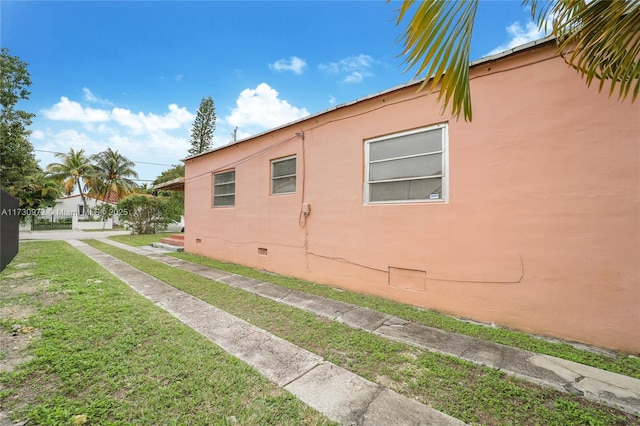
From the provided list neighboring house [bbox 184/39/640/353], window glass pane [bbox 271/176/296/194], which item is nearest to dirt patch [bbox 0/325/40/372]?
neighboring house [bbox 184/39/640/353]

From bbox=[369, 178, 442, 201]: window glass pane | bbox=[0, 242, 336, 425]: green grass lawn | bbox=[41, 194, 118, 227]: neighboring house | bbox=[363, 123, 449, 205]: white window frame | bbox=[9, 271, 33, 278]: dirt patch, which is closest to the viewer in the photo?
bbox=[0, 242, 336, 425]: green grass lawn

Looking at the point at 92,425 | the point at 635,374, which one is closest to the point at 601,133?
the point at 635,374

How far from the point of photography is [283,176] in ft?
21.8

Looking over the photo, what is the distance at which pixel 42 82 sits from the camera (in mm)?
12586

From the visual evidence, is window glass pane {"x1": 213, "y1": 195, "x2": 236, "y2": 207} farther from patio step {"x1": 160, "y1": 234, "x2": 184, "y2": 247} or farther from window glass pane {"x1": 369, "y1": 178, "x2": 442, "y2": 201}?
window glass pane {"x1": 369, "y1": 178, "x2": 442, "y2": 201}

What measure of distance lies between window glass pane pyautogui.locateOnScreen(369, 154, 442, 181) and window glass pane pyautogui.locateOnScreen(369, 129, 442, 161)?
0.37 ft

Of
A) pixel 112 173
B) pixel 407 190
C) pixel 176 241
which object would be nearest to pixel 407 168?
pixel 407 190

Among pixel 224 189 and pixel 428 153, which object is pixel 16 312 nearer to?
pixel 224 189

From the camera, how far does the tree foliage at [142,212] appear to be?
17.8 meters

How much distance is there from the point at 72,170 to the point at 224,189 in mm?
30651

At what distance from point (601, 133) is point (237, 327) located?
16.4ft

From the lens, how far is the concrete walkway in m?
1.84

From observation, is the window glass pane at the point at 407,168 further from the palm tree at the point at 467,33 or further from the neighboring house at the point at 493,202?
the palm tree at the point at 467,33

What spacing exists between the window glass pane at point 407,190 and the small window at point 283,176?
2260 mm
